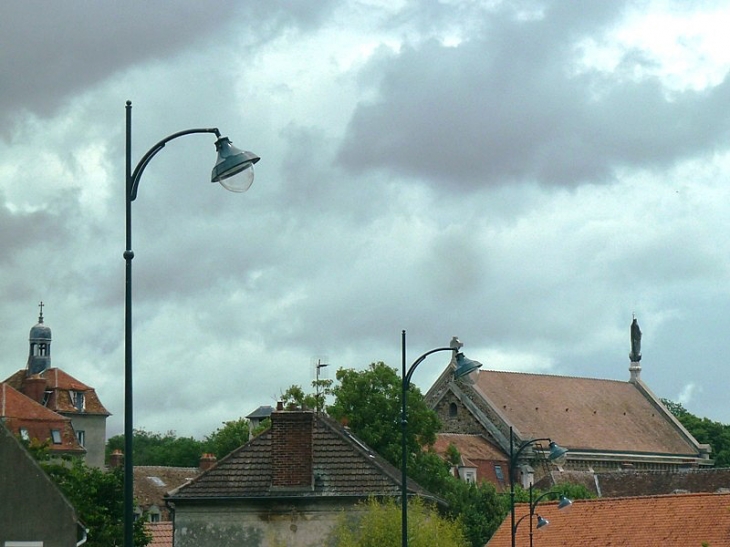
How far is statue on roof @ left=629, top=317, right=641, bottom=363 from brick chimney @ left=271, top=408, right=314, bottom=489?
330ft

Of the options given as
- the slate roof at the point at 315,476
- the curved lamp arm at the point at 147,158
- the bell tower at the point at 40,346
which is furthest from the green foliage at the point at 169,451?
the curved lamp arm at the point at 147,158

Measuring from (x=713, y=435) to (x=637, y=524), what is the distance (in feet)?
282

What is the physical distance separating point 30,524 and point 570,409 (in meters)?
95.5

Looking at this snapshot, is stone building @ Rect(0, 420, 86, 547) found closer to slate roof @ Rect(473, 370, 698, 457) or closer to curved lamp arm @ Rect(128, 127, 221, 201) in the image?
curved lamp arm @ Rect(128, 127, 221, 201)

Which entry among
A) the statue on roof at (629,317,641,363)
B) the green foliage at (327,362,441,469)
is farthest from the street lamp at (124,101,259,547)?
the statue on roof at (629,317,641,363)

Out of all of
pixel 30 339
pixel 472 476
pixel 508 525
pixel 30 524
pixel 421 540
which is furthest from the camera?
pixel 30 339

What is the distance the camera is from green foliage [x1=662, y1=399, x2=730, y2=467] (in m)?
137

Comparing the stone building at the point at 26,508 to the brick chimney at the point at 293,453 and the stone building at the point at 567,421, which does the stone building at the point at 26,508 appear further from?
the stone building at the point at 567,421

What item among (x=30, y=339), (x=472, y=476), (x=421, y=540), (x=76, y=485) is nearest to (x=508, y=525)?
(x=76, y=485)

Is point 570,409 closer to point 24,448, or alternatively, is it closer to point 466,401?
point 466,401

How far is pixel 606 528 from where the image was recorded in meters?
58.3

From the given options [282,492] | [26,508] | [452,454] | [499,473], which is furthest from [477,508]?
[26,508]

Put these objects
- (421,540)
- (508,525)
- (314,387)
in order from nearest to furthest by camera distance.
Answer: (421,540) → (508,525) → (314,387)

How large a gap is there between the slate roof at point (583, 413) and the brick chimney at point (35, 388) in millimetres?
35954
